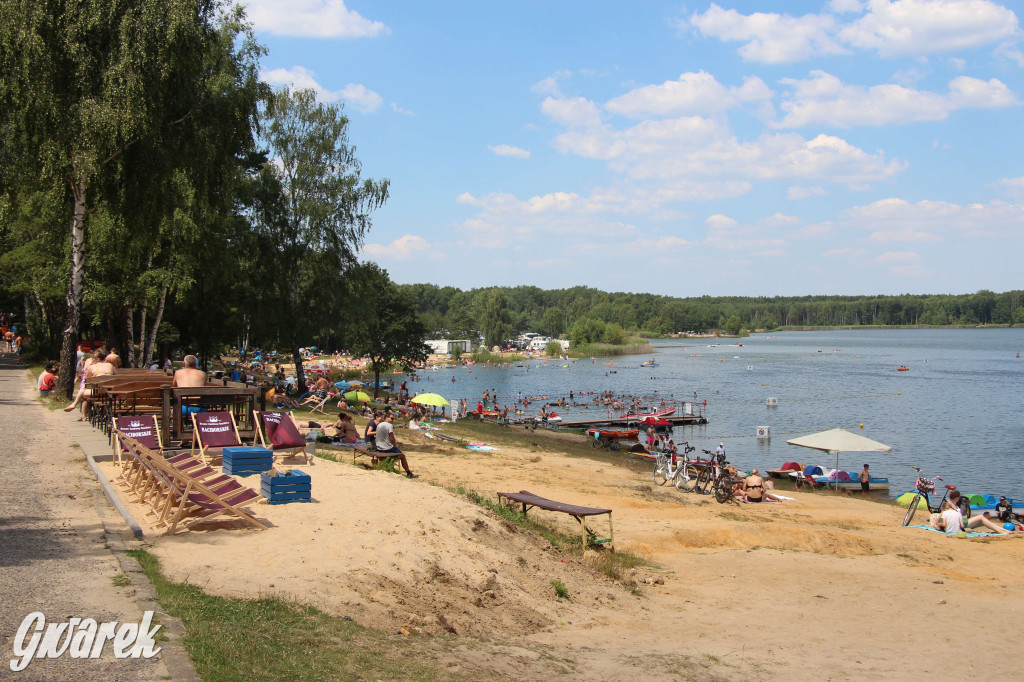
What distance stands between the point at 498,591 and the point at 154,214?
16.1 metres

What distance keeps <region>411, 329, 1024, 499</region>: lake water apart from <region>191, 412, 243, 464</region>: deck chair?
22.9 m

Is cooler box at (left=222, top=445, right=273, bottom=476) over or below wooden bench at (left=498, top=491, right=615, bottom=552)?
over

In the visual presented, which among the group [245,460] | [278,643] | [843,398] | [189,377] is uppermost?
[189,377]

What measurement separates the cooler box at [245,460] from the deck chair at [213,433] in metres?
1.09

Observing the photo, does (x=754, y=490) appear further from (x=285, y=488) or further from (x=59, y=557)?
(x=59, y=557)

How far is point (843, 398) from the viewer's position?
196 ft

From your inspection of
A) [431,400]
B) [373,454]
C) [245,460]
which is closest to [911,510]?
[373,454]

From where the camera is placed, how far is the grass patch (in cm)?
519

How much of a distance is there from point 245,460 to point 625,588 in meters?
5.76

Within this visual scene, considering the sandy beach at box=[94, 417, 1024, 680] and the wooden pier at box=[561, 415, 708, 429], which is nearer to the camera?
the sandy beach at box=[94, 417, 1024, 680]

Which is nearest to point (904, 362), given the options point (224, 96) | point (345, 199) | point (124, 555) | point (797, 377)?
point (797, 377)

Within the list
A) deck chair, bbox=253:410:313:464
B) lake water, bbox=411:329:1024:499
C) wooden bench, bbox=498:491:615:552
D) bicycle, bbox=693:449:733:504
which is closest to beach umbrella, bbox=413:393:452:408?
bicycle, bbox=693:449:733:504

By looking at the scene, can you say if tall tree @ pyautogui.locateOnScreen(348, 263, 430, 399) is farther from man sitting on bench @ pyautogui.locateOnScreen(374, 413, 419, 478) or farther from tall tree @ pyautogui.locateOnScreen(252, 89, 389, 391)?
man sitting on bench @ pyautogui.locateOnScreen(374, 413, 419, 478)

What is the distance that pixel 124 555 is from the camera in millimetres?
7266
